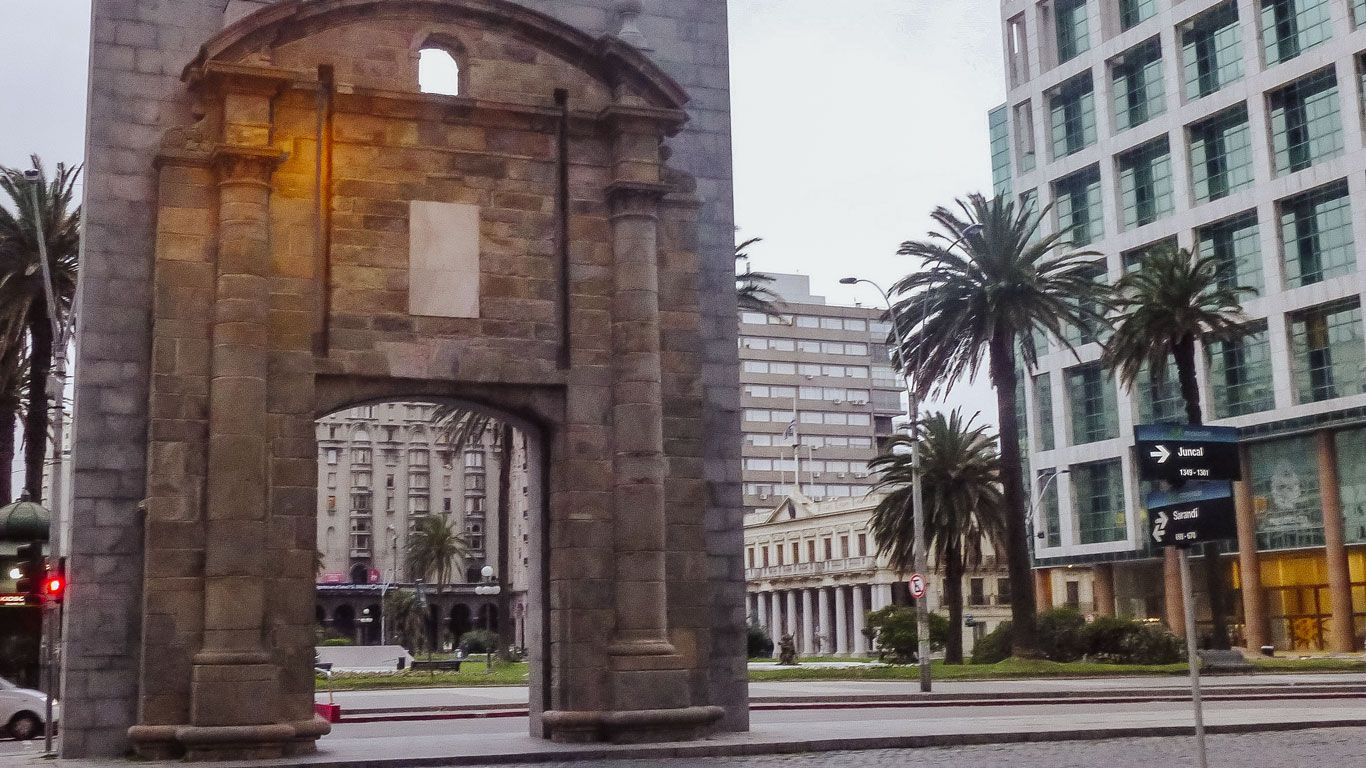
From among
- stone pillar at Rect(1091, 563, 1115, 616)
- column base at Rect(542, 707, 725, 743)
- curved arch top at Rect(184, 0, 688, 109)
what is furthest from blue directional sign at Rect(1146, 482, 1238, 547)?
stone pillar at Rect(1091, 563, 1115, 616)

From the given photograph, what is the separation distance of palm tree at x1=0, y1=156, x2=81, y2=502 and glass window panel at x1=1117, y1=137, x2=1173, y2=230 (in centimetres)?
5516

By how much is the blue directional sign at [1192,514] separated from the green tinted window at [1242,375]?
60962mm

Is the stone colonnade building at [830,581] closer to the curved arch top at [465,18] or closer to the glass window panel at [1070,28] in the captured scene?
the glass window panel at [1070,28]

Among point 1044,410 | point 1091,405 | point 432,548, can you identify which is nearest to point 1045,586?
point 1044,410

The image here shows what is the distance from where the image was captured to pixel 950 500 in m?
61.9

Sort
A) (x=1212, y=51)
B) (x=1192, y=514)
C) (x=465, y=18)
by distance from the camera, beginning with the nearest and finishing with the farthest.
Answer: (x=1192, y=514) → (x=465, y=18) → (x=1212, y=51)

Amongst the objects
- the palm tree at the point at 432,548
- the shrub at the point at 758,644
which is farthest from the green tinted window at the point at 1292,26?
the palm tree at the point at 432,548

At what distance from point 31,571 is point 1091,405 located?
67270mm

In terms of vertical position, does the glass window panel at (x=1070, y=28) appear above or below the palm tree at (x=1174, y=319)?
above

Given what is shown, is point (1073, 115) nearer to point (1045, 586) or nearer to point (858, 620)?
point (1045, 586)

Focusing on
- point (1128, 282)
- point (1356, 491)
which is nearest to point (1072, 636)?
point (1128, 282)

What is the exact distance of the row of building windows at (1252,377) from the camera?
68188mm

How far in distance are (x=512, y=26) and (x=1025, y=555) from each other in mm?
32907

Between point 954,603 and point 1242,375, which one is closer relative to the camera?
point 954,603
